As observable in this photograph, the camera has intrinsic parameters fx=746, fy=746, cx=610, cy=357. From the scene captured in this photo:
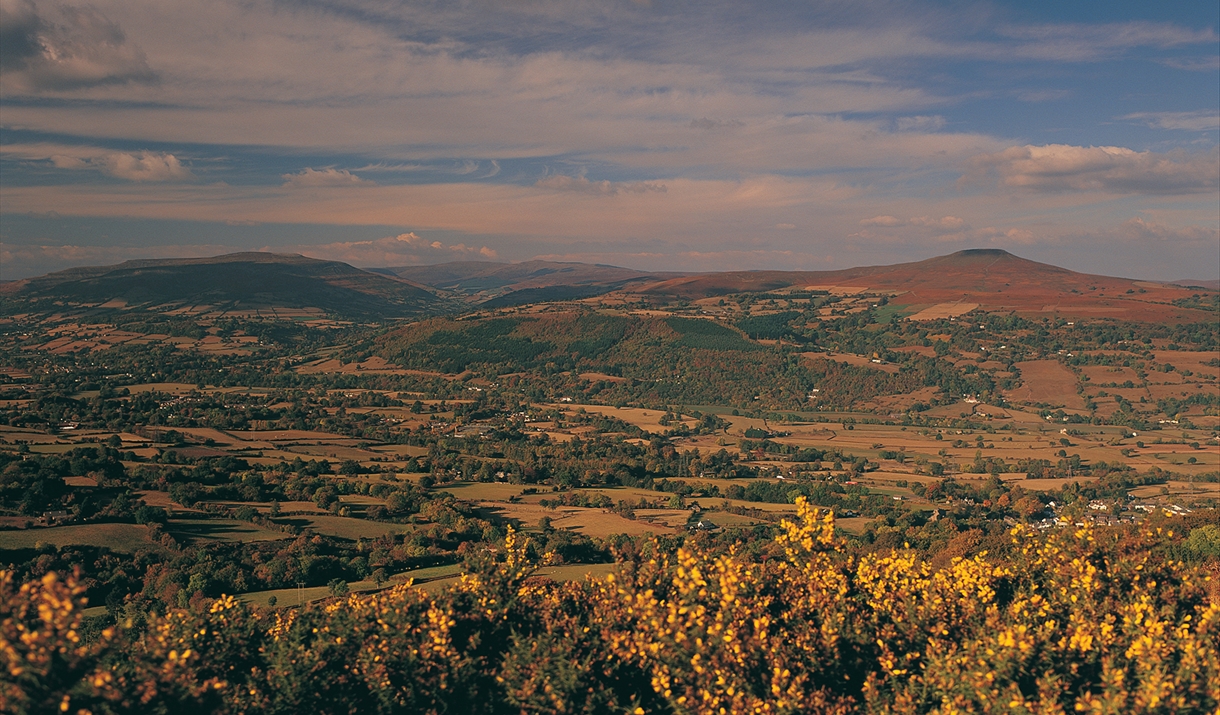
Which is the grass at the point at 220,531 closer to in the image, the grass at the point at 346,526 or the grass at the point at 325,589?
the grass at the point at 346,526

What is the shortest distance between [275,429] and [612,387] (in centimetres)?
7918

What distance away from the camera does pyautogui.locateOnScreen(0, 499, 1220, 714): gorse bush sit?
16188mm

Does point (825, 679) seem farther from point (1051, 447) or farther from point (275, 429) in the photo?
point (1051, 447)

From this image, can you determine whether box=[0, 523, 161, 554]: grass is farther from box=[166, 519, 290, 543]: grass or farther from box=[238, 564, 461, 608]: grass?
box=[238, 564, 461, 608]: grass

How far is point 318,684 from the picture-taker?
1736 centimetres

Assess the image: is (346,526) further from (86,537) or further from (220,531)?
(86,537)

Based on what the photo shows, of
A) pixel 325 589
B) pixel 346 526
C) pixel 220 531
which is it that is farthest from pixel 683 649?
pixel 220 531

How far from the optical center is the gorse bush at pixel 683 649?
1619cm

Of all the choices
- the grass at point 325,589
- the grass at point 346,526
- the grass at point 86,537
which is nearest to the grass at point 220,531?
the grass at point 86,537

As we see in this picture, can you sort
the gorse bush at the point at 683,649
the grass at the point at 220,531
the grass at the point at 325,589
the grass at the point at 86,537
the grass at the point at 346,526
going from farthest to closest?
1. the grass at the point at 346,526
2. the grass at the point at 220,531
3. the grass at the point at 86,537
4. the grass at the point at 325,589
5. the gorse bush at the point at 683,649

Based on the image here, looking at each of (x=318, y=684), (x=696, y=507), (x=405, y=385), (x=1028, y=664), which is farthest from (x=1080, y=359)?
(x=318, y=684)

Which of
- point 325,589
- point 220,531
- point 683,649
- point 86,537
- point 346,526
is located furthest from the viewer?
point 346,526

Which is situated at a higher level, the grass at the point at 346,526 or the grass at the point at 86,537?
the grass at the point at 86,537

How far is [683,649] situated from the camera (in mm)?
18016
